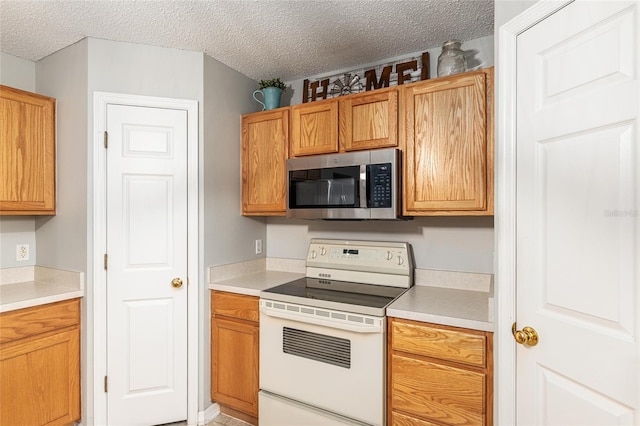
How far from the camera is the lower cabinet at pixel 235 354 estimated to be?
2141 millimetres

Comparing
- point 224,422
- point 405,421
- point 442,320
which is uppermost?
point 442,320

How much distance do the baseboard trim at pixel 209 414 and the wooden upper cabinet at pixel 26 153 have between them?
1.64 m

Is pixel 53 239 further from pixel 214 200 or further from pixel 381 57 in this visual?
pixel 381 57

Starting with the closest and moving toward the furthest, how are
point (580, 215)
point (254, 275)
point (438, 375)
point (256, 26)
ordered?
1. point (580, 215)
2. point (438, 375)
3. point (256, 26)
4. point (254, 275)

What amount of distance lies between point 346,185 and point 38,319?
1.91 metres

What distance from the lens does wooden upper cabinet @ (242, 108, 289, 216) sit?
7.87 feet

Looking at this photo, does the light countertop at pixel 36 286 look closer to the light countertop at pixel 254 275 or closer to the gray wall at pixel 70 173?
the gray wall at pixel 70 173

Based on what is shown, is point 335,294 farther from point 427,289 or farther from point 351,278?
point 427,289

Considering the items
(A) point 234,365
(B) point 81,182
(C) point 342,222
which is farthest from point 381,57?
(A) point 234,365

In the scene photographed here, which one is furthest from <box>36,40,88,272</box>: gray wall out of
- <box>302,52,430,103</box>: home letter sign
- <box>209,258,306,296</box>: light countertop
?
<box>302,52,430,103</box>: home letter sign

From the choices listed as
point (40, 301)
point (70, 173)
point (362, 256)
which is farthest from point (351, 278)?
point (70, 173)

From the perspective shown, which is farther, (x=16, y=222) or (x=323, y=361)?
(x=16, y=222)

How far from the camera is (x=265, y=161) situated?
2.47 m

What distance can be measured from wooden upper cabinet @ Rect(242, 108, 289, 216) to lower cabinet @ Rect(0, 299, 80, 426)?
4.20 ft
